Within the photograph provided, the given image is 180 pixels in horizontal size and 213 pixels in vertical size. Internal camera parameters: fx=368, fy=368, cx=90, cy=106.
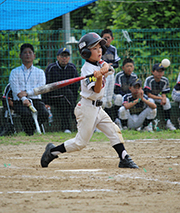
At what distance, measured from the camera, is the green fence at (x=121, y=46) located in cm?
916

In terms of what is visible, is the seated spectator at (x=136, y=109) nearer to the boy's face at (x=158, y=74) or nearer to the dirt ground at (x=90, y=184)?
the boy's face at (x=158, y=74)

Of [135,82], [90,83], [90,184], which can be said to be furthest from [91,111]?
[135,82]

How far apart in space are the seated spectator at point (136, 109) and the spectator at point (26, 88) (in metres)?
1.85

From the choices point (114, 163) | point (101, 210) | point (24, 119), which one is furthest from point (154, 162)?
point (24, 119)

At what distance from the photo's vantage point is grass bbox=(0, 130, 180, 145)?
24.6ft

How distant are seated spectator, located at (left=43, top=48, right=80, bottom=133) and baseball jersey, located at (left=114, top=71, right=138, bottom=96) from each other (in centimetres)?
101

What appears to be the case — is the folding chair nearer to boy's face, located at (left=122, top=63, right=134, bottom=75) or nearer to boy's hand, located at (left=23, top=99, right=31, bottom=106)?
boy's hand, located at (left=23, top=99, right=31, bottom=106)

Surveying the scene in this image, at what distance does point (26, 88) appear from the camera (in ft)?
27.5

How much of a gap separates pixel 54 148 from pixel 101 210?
1.99 m

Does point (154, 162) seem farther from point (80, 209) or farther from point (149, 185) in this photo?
point (80, 209)

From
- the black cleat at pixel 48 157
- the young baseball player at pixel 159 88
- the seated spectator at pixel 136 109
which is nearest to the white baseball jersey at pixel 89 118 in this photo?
the black cleat at pixel 48 157

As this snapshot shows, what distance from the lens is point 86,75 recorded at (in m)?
4.63

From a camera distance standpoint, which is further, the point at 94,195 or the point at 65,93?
the point at 65,93

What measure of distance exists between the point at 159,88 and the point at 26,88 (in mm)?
3273
